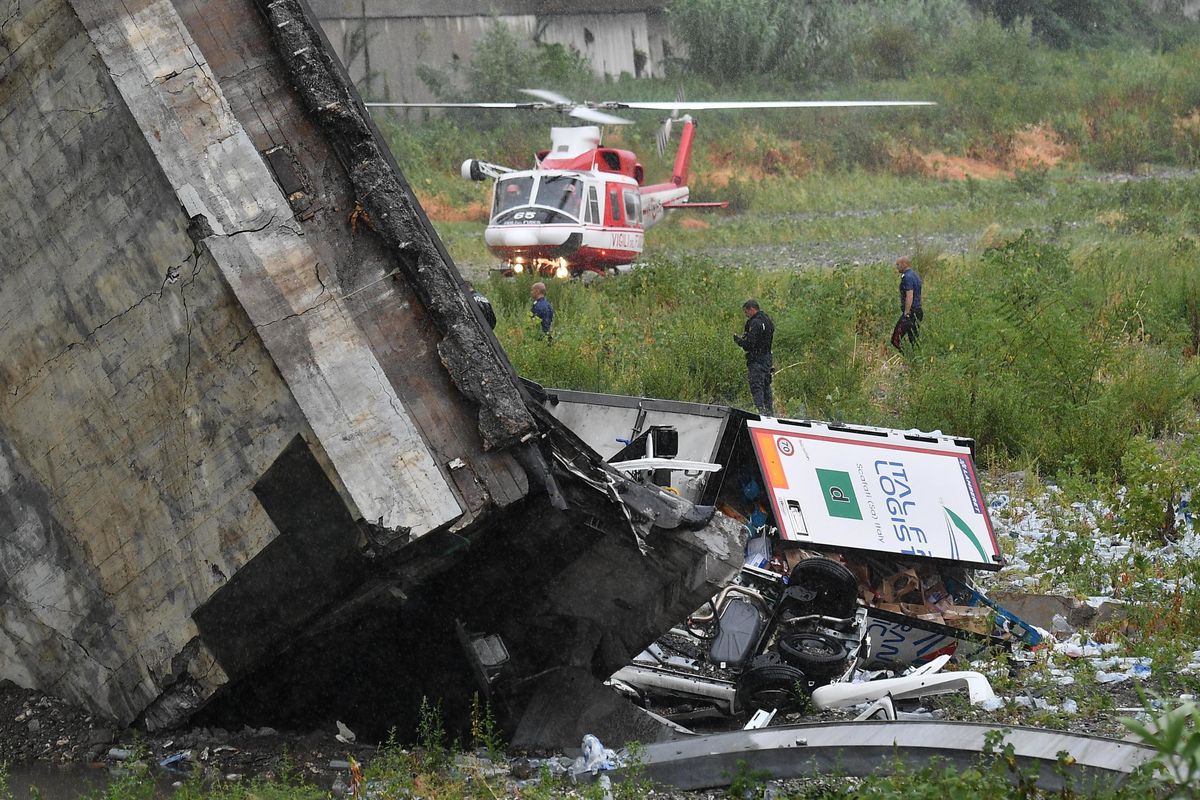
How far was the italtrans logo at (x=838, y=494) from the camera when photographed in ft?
24.3

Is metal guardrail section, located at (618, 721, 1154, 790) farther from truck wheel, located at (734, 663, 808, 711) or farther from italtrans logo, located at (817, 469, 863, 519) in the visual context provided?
italtrans logo, located at (817, 469, 863, 519)

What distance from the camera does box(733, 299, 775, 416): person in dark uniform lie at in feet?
41.5

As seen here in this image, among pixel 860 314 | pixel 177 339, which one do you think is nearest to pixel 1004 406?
pixel 860 314

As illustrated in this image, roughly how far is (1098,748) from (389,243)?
345cm

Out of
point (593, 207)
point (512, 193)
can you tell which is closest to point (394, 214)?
point (593, 207)

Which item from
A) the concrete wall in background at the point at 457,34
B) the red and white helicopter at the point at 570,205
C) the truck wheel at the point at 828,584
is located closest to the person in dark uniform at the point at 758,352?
the truck wheel at the point at 828,584

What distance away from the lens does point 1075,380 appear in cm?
1212

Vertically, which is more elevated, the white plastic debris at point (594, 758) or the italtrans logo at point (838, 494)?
the white plastic debris at point (594, 758)

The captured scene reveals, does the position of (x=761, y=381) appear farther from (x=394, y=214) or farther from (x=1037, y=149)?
(x=1037, y=149)

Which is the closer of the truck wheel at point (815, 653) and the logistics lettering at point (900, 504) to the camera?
the truck wheel at point (815, 653)

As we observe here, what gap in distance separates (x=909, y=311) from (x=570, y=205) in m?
7.80

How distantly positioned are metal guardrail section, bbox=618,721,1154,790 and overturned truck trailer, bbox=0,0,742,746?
87 centimetres

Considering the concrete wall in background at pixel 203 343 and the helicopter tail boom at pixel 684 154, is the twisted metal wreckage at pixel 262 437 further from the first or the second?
the helicopter tail boom at pixel 684 154

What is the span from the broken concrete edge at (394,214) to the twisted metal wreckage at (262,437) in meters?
0.01
